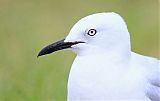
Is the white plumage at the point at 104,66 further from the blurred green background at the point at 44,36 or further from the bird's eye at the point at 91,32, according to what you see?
the blurred green background at the point at 44,36

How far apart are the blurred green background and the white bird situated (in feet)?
3.28

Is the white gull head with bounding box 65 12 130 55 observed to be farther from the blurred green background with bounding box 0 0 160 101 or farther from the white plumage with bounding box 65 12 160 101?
the blurred green background with bounding box 0 0 160 101

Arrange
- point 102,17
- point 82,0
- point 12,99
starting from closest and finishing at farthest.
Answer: point 102,17, point 12,99, point 82,0

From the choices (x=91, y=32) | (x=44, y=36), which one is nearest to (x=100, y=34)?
(x=91, y=32)

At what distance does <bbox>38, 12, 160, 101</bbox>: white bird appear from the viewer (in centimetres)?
259

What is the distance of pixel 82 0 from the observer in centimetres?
537

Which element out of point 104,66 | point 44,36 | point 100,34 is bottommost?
point 44,36

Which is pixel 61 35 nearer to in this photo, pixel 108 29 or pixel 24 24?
pixel 24 24

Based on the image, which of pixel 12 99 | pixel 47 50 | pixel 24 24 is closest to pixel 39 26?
pixel 24 24

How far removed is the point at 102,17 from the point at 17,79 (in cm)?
153

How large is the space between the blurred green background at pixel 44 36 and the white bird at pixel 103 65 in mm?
999

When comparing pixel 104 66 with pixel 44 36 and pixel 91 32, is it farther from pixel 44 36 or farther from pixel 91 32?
pixel 44 36

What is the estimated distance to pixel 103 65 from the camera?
2623 millimetres

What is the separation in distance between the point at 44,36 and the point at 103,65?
2199mm
